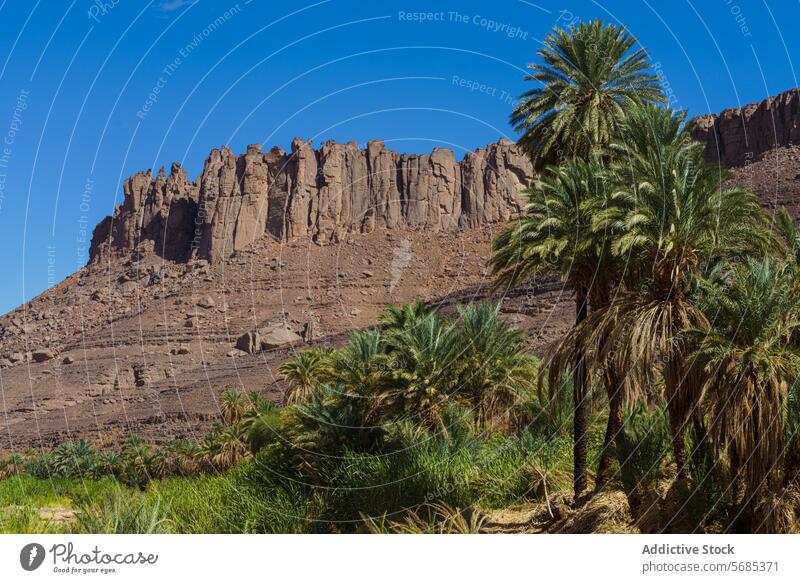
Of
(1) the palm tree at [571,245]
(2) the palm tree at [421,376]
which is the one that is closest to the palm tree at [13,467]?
(2) the palm tree at [421,376]

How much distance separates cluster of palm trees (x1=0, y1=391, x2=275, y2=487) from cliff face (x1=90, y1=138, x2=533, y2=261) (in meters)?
80.3

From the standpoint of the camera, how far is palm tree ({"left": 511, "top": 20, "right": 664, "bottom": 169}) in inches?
878

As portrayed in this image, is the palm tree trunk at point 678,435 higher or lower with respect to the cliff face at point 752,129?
lower

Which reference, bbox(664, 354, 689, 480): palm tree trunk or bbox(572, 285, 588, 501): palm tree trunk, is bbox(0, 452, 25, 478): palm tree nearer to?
bbox(572, 285, 588, 501): palm tree trunk

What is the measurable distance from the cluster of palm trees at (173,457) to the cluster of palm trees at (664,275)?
22.7 meters

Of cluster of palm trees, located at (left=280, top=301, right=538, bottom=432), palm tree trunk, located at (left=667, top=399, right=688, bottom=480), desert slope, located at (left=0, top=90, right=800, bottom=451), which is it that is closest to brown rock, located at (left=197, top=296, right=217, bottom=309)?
desert slope, located at (left=0, top=90, right=800, bottom=451)

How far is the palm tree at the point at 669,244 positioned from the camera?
15.2 meters

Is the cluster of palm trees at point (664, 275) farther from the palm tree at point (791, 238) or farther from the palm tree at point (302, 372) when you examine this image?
the palm tree at point (302, 372)

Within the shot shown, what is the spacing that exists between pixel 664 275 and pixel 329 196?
129m

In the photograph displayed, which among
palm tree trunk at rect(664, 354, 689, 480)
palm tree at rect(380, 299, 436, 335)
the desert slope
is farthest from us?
the desert slope

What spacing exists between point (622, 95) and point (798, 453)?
12109 mm

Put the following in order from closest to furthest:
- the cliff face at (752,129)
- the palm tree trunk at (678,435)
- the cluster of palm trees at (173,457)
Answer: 1. the palm tree trunk at (678,435)
2. the cluster of palm trees at (173,457)
3. the cliff face at (752,129)
